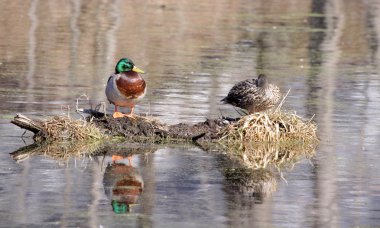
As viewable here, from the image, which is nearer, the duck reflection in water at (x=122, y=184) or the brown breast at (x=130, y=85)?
the duck reflection in water at (x=122, y=184)

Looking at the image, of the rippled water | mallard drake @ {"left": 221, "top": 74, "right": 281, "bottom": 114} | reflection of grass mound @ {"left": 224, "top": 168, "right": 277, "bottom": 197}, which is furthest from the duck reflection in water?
mallard drake @ {"left": 221, "top": 74, "right": 281, "bottom": 114}

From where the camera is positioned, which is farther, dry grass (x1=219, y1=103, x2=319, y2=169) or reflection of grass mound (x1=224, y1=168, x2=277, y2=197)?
dry grass (x1=219, y1=103, x2=319, y2=169)

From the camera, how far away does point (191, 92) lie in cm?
1709

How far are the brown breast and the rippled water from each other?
107 centimetres

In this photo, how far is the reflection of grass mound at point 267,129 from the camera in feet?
42.2

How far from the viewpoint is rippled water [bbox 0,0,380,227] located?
948 centimetres

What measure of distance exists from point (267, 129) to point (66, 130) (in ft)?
7.49

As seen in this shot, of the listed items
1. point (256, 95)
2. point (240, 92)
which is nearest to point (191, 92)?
point (240, 92)

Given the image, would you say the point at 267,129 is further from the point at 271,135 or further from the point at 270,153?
the point at 270,153

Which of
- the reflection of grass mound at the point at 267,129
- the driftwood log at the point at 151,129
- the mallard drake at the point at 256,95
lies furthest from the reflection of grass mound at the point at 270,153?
the mallard drake at the point at 256,95

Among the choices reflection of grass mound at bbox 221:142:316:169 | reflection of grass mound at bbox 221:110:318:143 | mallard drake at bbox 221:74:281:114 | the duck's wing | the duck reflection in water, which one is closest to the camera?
the duck reflection in water

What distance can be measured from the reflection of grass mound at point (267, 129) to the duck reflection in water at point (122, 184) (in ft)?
5.24

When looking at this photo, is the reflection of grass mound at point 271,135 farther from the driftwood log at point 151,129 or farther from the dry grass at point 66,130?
the dry grass at point 66,130

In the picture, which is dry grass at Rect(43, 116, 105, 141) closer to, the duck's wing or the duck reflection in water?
the duck reflection in water
